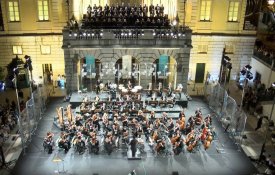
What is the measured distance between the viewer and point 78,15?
137ft

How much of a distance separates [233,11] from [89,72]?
749 inches

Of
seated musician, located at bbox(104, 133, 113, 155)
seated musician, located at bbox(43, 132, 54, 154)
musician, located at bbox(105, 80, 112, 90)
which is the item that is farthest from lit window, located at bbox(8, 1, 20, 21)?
seated musician, located at bbox(104, 133, 113, 155)

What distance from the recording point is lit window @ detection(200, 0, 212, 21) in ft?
137

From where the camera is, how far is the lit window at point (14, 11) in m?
40.1

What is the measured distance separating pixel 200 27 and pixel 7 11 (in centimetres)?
2279

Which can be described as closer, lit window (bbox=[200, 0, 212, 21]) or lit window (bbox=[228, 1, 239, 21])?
lit window (bbox=[200, 0, 212, 21])

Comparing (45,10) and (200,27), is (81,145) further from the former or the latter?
(200,27)

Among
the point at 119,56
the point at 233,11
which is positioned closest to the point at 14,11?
the point at 119,56

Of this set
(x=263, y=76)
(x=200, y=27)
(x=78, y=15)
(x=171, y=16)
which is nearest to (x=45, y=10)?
(x=78, y=15)

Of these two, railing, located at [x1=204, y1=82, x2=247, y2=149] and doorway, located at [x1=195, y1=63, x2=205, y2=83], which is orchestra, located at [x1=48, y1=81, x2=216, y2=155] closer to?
railing, located at [x1=204, y1=82, x2=247, y2=149]

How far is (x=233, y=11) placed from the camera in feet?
140

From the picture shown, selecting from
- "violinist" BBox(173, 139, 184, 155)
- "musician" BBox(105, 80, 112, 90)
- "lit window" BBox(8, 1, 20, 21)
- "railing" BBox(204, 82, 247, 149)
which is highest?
"lit window" BBox(8, 1, 20, 21)

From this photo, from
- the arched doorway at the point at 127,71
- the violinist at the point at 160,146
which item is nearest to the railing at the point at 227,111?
the violinist at the point at 160,146

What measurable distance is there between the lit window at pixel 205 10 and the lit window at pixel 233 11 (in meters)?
2.58
